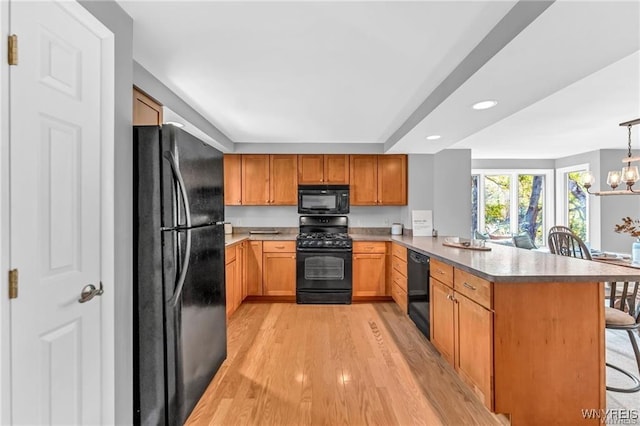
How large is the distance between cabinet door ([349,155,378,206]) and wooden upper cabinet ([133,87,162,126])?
2863 millimetres

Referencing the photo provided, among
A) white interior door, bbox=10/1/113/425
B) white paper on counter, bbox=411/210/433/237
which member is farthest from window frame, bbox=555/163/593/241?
white interior door, bbox=10/1/113/425

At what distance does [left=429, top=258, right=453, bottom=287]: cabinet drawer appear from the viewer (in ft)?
8.24

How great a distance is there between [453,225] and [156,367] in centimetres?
429

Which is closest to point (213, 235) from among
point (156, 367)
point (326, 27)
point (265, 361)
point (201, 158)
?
point (201, 158)

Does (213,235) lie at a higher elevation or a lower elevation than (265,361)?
higher

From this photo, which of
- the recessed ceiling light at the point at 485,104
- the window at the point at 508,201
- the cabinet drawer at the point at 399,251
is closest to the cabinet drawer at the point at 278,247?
the cabinet drawer at the point at 399,251

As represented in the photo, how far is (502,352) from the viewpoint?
6.13 feet

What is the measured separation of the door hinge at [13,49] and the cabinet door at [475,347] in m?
2.43

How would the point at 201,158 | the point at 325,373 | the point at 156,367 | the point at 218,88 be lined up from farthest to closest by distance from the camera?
the point at 218,88
the point at 325,373
the point at 201,158
the point at 156,367

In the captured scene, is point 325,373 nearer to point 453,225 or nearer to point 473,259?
point 473,259

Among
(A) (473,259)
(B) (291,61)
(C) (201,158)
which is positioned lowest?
(A) (473,259)

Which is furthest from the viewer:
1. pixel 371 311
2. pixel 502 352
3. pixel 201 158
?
pixel 371 311

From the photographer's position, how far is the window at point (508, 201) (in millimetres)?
7109

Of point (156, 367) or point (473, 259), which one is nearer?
point (156, 367)
